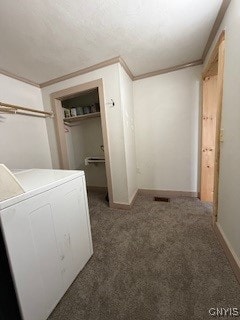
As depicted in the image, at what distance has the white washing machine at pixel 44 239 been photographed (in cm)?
75

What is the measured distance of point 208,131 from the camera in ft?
7.12

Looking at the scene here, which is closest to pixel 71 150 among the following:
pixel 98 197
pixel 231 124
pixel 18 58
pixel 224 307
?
pixel 98 197

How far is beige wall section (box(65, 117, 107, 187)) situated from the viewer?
3.06 meters

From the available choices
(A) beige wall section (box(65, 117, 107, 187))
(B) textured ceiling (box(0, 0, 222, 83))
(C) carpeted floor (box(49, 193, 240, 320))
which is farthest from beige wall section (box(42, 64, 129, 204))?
(A) beige wall section (box(65, 117, 107, 187))

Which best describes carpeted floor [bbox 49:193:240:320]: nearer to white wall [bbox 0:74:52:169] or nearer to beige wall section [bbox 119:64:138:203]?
beige wall section [bbox 119:64:138:203]

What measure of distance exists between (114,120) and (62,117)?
43.1 inches

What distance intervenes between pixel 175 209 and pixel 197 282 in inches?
44.1

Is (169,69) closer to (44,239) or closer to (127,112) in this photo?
(127,112)

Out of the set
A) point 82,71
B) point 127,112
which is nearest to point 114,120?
point 127,112

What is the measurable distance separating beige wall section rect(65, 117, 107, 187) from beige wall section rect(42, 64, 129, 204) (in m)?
0.87

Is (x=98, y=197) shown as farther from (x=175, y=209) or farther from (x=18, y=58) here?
(x=18, y=58)

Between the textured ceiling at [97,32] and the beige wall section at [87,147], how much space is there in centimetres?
116

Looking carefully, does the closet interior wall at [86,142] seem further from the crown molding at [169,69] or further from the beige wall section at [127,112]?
the crown molding at [169,69]

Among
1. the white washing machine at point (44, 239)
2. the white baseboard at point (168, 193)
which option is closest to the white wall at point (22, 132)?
the white washing machine at point (44, 239)
